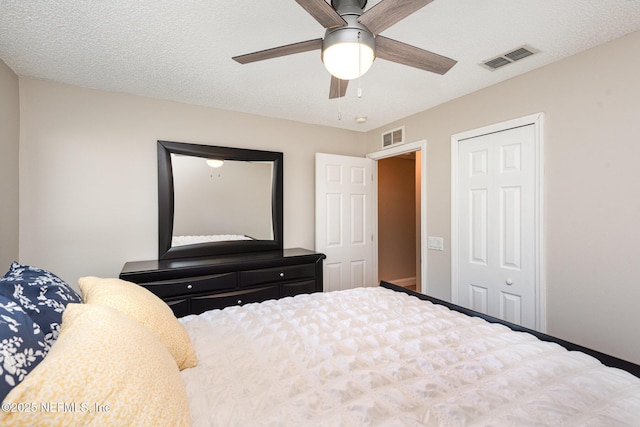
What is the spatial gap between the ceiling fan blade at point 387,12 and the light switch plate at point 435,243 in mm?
2330

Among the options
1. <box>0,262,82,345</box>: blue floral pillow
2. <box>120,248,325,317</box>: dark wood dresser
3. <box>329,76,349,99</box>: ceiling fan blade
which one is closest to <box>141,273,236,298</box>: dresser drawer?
<box>120,248,325,317</box>: dark wood dresser

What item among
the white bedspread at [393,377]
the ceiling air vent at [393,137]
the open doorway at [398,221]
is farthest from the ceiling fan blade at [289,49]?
the open doorway at [398,221]

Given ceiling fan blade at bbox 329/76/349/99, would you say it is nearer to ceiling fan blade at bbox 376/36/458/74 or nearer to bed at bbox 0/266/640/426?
ceiling fan blade at bbox 376/36/458/74

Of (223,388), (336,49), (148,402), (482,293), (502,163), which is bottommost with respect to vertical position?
(482,293)

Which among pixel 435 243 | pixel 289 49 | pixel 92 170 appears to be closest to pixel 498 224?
pixel 435 243

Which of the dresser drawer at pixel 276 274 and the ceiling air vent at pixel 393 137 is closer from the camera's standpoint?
the dresser drawer at pixel 276 274

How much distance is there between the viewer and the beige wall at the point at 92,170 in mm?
2420

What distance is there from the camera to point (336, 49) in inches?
52.9

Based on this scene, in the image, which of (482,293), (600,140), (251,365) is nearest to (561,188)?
(600,140)

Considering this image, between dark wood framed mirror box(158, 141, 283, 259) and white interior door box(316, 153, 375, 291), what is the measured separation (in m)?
0.54

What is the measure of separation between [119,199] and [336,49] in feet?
8.16

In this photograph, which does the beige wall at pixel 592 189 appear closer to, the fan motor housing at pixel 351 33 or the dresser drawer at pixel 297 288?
the fan motor housing at pixel 351 33

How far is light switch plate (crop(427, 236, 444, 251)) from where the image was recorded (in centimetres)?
308

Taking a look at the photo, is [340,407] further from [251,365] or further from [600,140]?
[600,140]
